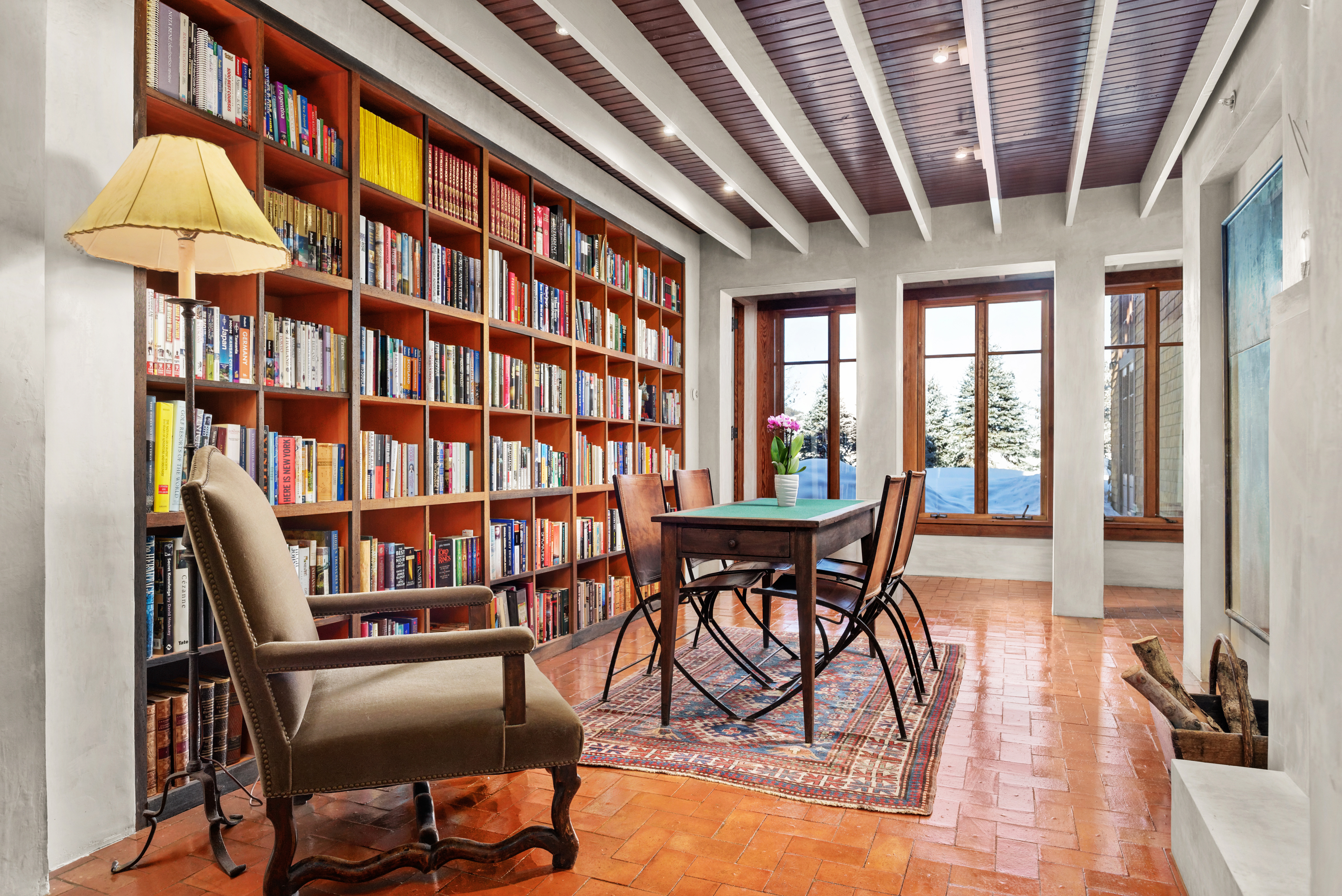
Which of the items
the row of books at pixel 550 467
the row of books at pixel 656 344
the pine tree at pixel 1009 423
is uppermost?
the row of books at pixel 656 344

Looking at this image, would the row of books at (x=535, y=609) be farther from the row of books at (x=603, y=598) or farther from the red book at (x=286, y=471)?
the red book at (x=286, y=471)

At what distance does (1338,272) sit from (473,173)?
11.9ft

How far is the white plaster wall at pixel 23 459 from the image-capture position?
1.94 m

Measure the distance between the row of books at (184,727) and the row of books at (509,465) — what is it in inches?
66.7

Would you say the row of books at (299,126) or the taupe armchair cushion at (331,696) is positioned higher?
the row of books at (299,126)

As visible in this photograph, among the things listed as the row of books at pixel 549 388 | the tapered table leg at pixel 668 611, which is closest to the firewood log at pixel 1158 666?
the tapered table leg at pixel 668 611

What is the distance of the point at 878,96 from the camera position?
396 centimetres

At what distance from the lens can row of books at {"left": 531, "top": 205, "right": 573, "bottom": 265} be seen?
4.56 m

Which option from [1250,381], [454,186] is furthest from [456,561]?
[1250,381]

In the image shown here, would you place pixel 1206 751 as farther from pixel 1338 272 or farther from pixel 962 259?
pixel 962 259

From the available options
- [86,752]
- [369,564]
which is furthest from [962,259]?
[86,752]

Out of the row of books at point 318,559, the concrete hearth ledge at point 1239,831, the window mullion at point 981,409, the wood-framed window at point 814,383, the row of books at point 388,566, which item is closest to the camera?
the concrete hearth ledge at point 1239,831

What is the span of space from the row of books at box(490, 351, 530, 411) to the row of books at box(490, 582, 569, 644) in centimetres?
101

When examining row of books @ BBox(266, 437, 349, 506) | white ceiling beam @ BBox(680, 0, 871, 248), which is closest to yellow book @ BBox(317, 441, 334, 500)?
row of books @ BBox(266, 437, 349, 506)
